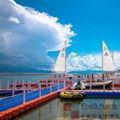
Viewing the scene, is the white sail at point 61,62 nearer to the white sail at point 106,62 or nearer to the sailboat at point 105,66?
the sailboat at point 105,66

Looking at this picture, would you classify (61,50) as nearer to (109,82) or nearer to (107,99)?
(109,82)

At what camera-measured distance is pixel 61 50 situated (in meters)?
39.9

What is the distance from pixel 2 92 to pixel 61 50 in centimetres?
1667

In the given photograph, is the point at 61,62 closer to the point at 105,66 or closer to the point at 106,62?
the point at 105,66

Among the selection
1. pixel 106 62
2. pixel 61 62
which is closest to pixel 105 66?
pixel 106 62

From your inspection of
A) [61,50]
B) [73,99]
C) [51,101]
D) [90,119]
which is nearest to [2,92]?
[51,101]

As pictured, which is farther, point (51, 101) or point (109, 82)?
point (109, 82)

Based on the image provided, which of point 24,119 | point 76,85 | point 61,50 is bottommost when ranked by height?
point 24,119

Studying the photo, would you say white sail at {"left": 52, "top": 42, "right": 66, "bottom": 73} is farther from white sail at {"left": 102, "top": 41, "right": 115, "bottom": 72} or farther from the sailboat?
white sail at {"left": 102, "top": 41, "right": 115, "bottom": 72}

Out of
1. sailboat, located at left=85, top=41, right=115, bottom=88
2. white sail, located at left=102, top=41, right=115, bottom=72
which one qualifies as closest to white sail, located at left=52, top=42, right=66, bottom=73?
sailboat, located at left=85, top=41, right=115, bottom=88

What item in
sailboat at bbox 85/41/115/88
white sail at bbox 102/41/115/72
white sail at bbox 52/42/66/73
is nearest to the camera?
sailboat at bbox 85/41/115/88

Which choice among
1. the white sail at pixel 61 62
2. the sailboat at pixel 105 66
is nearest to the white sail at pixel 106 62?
the sailboat at pixel 105 66

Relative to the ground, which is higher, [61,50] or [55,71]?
[61,50]

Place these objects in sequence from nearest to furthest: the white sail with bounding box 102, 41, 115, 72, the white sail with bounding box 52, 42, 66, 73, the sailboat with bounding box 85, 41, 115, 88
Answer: the sailboat with bounding box 85, 41, 115, 88 < the white sail with bounding box 102, 41, 115, 72 < the white sail with bounding box 52, 42, 66, 73
